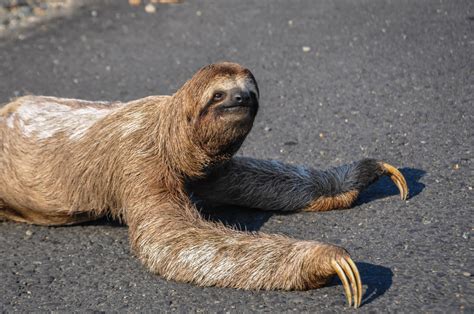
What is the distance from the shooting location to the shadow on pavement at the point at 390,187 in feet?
20.4

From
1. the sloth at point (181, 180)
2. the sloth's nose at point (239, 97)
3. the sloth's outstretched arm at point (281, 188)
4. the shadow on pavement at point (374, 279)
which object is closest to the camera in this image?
A: the shadow on pavement at point (374, 279)

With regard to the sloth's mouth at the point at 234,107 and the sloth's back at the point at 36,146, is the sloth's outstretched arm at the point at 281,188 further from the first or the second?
the sloth's back at the point at 36,146

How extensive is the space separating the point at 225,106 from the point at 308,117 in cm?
291

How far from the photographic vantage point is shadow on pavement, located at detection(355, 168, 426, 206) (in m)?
6.23

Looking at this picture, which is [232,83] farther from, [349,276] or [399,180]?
[399,180]

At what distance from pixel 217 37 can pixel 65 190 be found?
489 cm

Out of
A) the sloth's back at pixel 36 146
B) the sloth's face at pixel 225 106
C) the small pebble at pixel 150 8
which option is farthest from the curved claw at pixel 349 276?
the small pebble at pixel 150 8

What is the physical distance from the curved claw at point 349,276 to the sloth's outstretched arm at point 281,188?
59.5 inches

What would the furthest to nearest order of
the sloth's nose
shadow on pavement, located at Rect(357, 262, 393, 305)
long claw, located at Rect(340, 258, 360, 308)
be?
Answer: 1. the sloth's nose
2. shadow on pavement, located at Rect(357, 262, 393, 305)
3. long claw, located at Rect(340, 258, 360, 308)

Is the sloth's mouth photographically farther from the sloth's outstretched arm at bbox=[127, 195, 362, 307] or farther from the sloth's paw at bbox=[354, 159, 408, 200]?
the sloth's paw at bbox=[354, 159, 408, 200]

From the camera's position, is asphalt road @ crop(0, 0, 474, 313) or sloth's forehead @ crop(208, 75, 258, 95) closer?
asphalt road @ crop(0, 0, 474, 313)

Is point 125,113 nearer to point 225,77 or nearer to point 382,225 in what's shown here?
point 225,77

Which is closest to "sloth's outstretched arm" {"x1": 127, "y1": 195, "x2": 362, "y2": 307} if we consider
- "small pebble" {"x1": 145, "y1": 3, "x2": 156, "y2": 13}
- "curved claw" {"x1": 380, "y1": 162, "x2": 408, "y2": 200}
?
"curved claw" {"x1": 380, "y1": 162, "x2": 408, "y2": 200}

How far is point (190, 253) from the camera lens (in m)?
5.09
